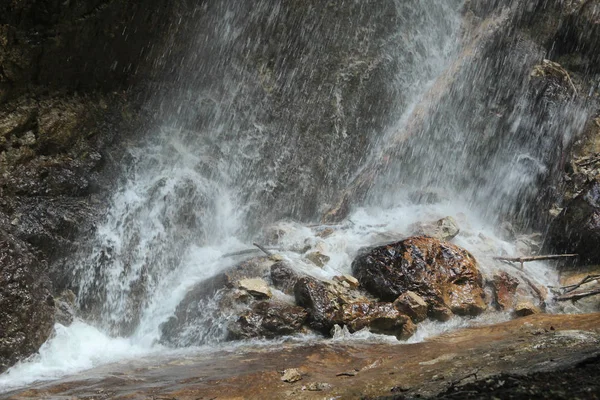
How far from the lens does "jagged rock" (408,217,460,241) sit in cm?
928

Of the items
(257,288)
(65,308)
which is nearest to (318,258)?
(257,288)

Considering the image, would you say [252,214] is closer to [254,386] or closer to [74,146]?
[74,146]

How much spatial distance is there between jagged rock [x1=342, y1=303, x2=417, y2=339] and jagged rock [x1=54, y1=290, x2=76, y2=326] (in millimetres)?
3980

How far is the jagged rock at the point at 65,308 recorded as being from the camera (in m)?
6.39

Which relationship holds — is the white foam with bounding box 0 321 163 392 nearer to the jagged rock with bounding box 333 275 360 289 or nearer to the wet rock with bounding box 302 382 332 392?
the jagged rock with bounding box 333 275 360 289

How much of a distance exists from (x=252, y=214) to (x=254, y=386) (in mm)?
6035

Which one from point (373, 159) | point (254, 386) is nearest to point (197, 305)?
point (254, 386)

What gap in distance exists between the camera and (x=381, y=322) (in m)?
6.16

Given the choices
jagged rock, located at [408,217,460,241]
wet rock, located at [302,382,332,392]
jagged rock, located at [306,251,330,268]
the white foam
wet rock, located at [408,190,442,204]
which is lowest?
the white foam

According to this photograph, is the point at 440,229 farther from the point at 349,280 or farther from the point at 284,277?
the point at 284,277

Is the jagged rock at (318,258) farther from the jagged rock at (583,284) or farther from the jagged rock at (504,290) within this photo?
the jagged rock at (583,284)

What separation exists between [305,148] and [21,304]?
6.82 m

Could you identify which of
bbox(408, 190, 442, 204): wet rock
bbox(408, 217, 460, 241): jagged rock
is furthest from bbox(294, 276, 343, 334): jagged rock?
bbox(408, 190, 442, 204): wet rock

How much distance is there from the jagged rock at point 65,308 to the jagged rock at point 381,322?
398cm
